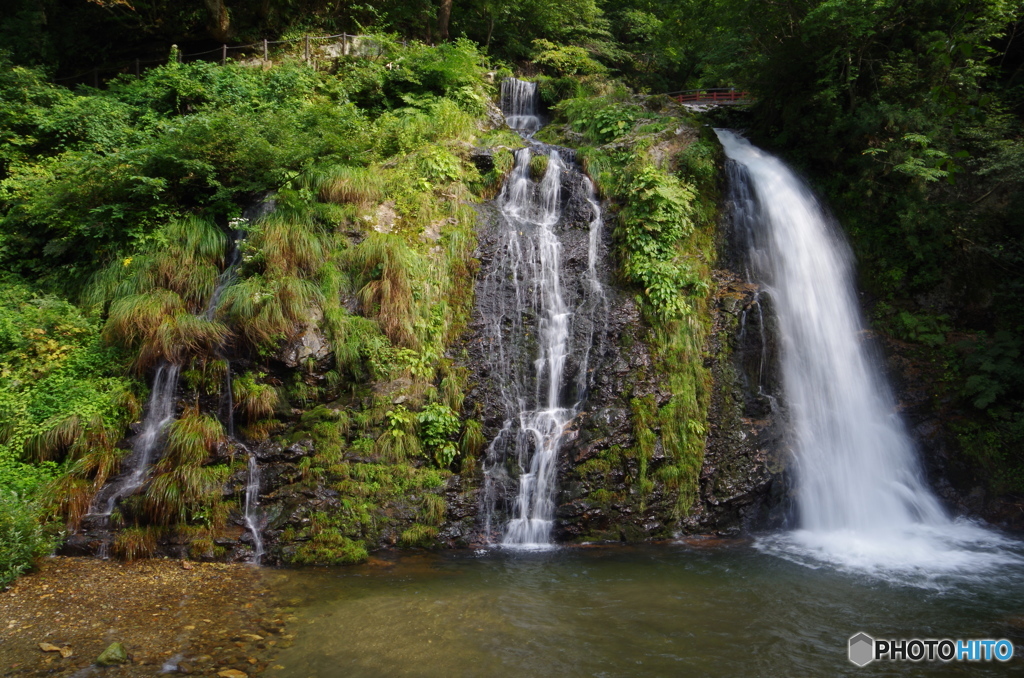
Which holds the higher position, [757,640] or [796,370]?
[796,370]

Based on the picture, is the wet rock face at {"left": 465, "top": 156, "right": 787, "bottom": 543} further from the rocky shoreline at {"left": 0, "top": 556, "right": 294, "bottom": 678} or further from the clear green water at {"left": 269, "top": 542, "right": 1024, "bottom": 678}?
the rocky shoreline at {"left": 0, "top": 556, "right": 294, "bottom": 678}

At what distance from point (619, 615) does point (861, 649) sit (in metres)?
2.16

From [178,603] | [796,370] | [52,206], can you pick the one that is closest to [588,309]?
[796,370]

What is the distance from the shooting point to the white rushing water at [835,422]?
25.3 feet

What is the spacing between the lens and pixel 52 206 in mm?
9930

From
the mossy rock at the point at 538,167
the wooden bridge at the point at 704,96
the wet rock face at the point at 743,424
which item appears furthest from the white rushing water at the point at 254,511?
the wooden bridge at the point at 704,96

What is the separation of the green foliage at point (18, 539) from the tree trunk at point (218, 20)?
1406 centimetres

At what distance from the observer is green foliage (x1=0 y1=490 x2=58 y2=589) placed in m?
5.82

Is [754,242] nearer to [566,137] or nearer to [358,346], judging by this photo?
[566,137]

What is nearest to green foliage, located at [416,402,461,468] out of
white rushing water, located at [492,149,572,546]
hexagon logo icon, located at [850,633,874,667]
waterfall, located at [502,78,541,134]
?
white rushing water, located at [492,149,572,546]

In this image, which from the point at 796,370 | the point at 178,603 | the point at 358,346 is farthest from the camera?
the point at 796,370

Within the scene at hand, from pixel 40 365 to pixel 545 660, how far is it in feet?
26.9

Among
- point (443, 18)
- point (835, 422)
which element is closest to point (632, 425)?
point (835, 422)
